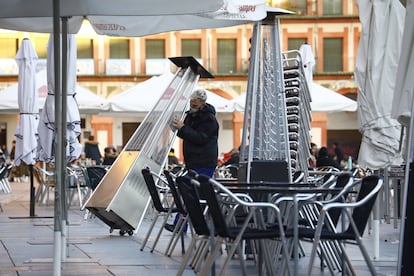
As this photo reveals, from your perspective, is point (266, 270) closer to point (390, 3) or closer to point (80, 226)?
point (390, 3)

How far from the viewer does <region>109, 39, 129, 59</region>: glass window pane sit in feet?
160

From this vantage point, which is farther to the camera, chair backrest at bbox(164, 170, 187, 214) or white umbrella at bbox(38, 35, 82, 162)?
white umbrella at bbox(38, 35, 82, 162)

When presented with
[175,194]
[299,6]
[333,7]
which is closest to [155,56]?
[299,6]


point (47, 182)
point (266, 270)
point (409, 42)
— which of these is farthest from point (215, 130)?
point (47, 182)

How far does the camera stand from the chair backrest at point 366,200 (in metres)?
6.91

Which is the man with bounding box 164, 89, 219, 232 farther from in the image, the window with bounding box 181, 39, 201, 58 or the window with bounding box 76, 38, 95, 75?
the window with bounding box 181, 39, 201, 58

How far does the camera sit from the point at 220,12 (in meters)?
9.73

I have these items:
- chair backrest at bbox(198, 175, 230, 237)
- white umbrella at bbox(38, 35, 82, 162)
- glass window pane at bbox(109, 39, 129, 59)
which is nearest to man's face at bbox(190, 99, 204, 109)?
white umbrella at bbox(38, 35, 82, 162)

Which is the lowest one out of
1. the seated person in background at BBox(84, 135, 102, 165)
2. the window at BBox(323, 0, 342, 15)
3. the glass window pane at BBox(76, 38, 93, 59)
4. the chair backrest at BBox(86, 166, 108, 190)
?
the seated person in background at BBox(84, 135, 102, 165)

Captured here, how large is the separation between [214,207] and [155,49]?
42638mm

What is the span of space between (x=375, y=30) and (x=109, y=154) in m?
12.8

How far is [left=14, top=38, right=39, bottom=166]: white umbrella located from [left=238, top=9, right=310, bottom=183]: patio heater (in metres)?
6.54

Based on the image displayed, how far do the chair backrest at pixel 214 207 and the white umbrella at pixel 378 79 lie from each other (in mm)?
3693

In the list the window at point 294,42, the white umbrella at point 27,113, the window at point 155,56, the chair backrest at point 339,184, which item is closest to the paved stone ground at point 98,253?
the chair backrest at point 339,184
